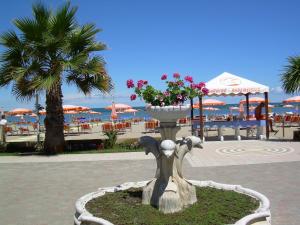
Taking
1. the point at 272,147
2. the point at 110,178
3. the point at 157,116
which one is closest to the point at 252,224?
the point at 157,116

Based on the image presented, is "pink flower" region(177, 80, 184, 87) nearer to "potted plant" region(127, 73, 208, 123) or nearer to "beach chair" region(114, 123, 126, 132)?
"potted plant" region(127, 73, 208, 123)

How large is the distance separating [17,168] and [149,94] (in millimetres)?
7669

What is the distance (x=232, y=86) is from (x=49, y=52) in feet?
27.2

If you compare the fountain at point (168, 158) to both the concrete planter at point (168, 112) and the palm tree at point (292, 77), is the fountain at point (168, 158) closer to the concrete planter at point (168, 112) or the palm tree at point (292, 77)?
the concrete planter at point (168, 112)

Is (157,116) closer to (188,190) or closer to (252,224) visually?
(188,190)

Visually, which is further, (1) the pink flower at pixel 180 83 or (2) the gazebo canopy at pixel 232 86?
(2) the gazebo canopy at pixel 232 86

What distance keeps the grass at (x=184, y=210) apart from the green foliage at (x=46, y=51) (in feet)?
28.3

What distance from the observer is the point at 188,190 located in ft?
18.6

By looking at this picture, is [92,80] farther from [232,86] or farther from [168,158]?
[168,158]

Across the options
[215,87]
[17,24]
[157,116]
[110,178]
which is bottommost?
[110,178]

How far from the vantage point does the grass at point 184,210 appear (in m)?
4.96

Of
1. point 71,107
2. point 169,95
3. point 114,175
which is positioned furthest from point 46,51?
point 71,107

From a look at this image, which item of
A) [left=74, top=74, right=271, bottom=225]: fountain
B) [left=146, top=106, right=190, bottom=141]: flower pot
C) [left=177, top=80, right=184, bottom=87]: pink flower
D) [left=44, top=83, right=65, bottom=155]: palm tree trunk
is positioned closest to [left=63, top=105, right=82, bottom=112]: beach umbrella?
[left=44, top=83, right=65, bottom=155]: palm tree trunk

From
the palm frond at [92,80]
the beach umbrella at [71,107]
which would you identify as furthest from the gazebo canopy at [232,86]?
the beach umbrella at [71,107]
